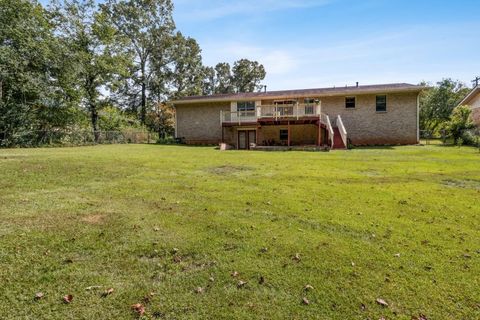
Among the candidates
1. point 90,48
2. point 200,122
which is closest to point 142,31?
point 90,48

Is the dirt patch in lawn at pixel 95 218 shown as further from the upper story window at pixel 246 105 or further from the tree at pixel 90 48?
the tree at pixel 90 48

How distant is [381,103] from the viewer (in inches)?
842

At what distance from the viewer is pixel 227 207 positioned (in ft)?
18.3

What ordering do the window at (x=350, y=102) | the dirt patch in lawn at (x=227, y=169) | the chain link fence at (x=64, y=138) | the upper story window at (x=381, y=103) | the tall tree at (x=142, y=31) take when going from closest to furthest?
the dirt patch in lawn at (x=227, y=169), the chain link fence at (x=64, y=138), the upper story window at (x=381, y=103), the window at (x=350, y=102), the tall tree at (x=142, y=31)

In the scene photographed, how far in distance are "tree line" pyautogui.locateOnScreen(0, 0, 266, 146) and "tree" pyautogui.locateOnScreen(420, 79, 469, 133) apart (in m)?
30.0

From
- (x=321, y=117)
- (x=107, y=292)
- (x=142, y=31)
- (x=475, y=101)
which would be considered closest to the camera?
(x=107, y=292)

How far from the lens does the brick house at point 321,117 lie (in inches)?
786

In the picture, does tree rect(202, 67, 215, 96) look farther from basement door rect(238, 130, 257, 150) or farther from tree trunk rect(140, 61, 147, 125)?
basement door rect(238, 130, 257, 150)

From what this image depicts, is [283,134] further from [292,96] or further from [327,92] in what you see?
[327,92]


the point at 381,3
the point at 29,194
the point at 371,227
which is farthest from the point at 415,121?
the point at 29,194

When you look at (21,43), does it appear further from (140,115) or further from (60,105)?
(140,115)

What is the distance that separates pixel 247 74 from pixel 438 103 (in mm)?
28624

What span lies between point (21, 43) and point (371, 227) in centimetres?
2465

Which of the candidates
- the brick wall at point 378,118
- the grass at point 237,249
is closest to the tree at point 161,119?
the brick wall at point 378,118
